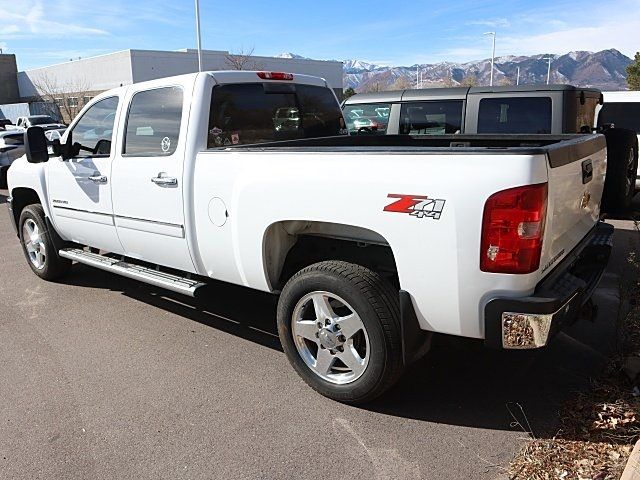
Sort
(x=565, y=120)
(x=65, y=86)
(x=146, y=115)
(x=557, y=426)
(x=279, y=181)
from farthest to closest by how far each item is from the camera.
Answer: (x=65, y=86)
(x=565, y=120)
(x=146, y=115)
(x=279, y=181)
(x=557, y=426)

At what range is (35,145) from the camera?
5035 mm

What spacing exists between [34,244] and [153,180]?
2.73 m

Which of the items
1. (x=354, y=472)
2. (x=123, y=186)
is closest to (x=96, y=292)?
(x=123, y=186)

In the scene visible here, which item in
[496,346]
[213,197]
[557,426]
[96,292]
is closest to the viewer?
[496,346]

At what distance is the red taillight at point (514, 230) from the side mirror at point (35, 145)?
422cm

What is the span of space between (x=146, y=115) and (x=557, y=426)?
370 centimetres

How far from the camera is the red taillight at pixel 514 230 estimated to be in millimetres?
2578

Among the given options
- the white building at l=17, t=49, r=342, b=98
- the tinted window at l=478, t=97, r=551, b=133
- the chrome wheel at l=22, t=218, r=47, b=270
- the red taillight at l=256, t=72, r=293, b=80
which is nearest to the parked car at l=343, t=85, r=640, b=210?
the tinted window at l=478, t=97, r=551, b=133

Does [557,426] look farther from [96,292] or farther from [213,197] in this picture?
[96,292]

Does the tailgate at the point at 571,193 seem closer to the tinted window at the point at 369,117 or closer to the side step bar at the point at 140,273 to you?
the side step bar at the point at 140,273

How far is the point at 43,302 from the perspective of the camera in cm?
546

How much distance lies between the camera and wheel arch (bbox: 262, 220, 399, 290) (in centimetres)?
345

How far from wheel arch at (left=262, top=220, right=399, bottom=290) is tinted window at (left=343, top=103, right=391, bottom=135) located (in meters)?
4.39

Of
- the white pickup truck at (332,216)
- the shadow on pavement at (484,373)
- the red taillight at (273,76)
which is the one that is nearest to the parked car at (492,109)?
the red taillight at (273,76)
